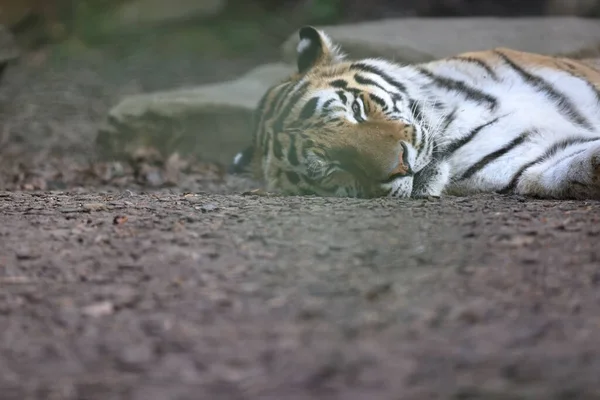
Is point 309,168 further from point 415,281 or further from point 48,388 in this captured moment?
point 48,388

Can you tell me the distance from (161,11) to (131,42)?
0.33 meters

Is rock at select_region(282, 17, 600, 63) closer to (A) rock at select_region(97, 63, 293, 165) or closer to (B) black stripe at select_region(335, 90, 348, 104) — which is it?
(A) rock at select_region(97, 63, 293, 165)

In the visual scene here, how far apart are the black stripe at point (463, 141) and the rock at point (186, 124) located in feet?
5.50

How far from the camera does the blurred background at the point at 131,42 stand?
16.5 ft

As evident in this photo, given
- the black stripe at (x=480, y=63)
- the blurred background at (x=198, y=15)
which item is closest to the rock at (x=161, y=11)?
the blurred background at (x=198, y=15)

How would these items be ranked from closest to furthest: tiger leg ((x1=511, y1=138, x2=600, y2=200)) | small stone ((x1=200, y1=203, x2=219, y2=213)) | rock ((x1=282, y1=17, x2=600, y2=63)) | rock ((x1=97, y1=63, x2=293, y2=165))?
small stone ((x1=200, y1=203, x2=219, y2=213))
tiger leg ((x1=511, y1=138, x2=600, y2=200))
rock ((x1=282, y1=17, x2=600, y2=63))
rock ((x1=97, y1=63, x2=293, y2=165))

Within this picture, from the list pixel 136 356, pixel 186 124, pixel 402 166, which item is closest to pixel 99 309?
pixel 136 356

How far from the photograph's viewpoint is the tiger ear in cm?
285

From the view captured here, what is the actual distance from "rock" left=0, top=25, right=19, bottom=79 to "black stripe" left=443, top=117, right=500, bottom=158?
11.9 ft

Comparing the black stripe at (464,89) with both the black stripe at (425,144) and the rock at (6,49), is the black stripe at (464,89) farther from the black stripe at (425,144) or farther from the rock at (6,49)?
the rock at (6,49)

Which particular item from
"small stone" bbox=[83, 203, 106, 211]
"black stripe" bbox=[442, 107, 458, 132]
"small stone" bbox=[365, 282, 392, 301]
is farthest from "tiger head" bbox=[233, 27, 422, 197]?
"small stone" bbox=[365, 282, 392, 301]

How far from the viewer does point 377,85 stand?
2713 mm

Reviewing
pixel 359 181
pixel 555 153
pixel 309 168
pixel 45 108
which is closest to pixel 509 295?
pixel 359 181

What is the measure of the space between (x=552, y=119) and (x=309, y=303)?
171 cm
